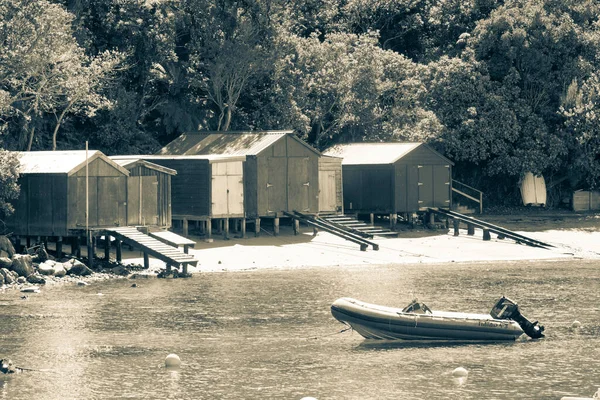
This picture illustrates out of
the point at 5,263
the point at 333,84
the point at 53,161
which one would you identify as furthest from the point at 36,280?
the point at 333,84

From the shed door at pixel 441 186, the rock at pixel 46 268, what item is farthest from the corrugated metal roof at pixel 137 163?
the shed door at pixel 441 186

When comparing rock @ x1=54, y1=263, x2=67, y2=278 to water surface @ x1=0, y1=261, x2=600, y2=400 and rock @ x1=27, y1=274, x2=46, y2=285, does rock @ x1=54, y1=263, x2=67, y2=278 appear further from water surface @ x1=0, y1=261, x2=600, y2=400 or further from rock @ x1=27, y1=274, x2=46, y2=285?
water surface @ x1=0, y1=261, x2=600, y2=400

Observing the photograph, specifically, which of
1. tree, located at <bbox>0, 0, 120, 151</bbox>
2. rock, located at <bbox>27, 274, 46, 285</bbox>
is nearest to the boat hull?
rock, located at <bbox>27, 274, 46, 285</bbox>

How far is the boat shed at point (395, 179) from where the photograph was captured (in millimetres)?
58944

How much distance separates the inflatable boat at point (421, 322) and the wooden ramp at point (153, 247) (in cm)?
1341

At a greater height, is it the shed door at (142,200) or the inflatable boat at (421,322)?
the shed door at (142,200)

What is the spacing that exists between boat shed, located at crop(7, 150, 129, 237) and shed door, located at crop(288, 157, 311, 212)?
10514mm

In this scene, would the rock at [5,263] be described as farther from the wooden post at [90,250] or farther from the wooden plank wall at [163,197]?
the wooden plank wall at [163,197]

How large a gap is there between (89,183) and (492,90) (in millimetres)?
28644

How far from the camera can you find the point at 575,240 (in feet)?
190

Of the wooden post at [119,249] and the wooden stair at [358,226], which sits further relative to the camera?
the wooden stair at [358,226]

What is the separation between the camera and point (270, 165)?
55.0 metres

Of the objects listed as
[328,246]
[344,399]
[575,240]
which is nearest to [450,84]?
[575,240]

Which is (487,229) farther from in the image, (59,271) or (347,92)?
(59,271)
